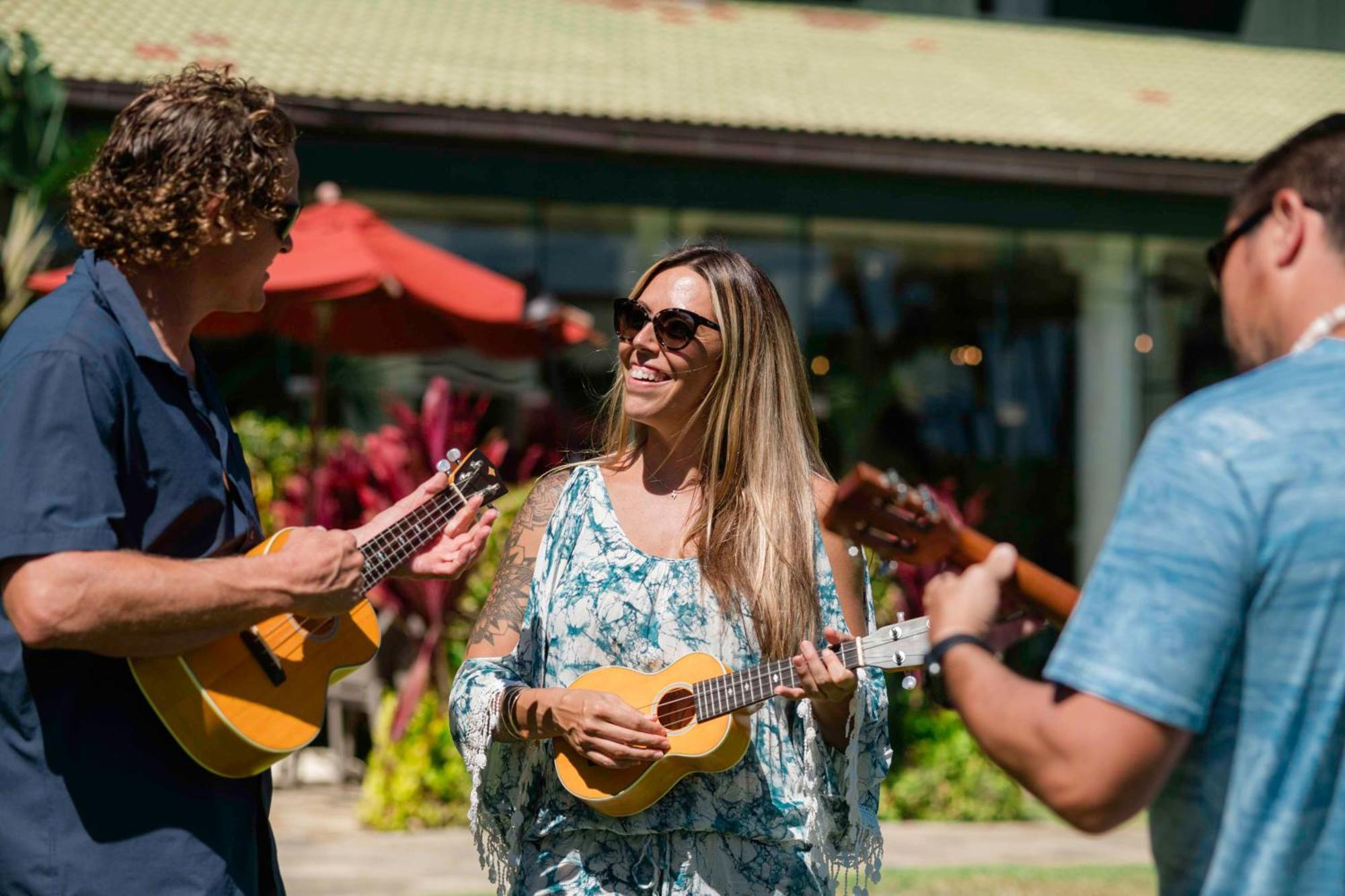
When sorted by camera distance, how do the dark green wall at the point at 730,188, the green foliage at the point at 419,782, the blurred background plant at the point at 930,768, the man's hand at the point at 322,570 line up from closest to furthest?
the man's hand at the point at 322,570, the green foliage at the point at 419,782, the blurred background plant at the point at 930,768, the dark green wall at the point at 730,188

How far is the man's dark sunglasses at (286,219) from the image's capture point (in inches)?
98.1

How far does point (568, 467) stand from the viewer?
3197 millimetres

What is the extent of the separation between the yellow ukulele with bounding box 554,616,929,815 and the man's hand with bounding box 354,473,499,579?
40cm

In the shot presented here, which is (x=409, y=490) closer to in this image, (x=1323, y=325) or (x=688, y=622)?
(x=688, y=622)

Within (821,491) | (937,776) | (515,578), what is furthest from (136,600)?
(937,776)

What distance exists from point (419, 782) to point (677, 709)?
4885mm

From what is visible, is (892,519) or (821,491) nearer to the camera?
(892,519)

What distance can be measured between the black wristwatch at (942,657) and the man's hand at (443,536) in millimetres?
1060

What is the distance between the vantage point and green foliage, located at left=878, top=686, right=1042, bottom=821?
8016mm

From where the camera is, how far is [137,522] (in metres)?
2.26

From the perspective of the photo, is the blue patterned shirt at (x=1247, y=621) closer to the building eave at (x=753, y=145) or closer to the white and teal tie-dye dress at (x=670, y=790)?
the white and teal tie-dye dress at (x=670, y=790)

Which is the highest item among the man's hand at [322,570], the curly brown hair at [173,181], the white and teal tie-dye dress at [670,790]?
the curly brown hair at [173,181]

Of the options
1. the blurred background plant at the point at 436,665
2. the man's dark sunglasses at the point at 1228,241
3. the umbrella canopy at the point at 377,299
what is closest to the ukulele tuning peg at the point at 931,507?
the man's dark sunglasses at the point at 1228,241

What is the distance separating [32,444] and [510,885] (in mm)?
1316
